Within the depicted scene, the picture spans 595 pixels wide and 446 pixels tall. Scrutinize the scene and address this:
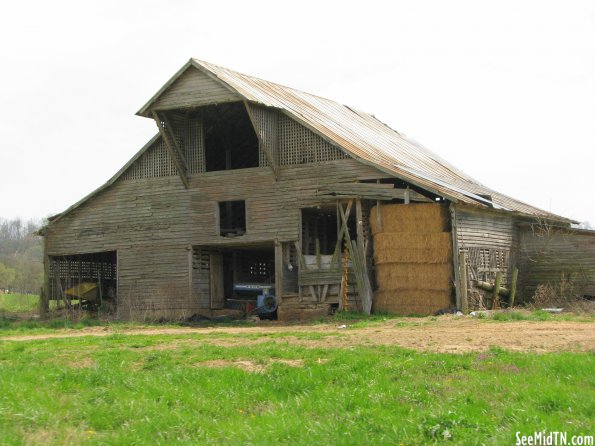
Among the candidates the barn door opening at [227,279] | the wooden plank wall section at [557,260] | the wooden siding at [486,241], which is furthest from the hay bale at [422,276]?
the wooden plank wall section at [557,260]

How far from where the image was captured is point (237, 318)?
27.2 m

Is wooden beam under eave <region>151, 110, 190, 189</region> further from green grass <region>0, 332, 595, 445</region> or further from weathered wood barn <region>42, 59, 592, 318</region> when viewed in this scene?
green grass <region>0, 332, 595, 445</region>

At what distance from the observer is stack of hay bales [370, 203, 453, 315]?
79.8 feet

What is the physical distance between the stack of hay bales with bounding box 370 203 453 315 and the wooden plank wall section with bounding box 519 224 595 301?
5153 millimetres

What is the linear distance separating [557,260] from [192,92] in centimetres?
1380

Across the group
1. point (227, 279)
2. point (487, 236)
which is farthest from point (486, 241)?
point (227, 279)

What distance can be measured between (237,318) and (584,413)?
18.7 metres

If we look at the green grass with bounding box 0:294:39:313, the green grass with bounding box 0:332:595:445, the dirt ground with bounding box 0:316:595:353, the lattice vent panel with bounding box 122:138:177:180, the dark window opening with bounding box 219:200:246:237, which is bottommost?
the green grass with bounding box 0:332:595:445

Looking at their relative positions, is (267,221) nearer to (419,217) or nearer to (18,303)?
(419,217)

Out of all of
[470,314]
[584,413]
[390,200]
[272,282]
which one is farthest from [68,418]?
[272,282]

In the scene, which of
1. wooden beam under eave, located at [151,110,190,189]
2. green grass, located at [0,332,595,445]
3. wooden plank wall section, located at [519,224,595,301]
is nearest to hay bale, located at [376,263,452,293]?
wooden plank wall section, located at [519,224,595,301]

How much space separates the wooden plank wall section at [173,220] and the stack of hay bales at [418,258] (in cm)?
183

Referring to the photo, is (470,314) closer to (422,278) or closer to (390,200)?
(422,278)

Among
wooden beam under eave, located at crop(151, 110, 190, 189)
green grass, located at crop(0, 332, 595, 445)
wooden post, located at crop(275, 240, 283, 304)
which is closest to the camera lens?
green grass, located at crop(0, 332, 595, 445)
